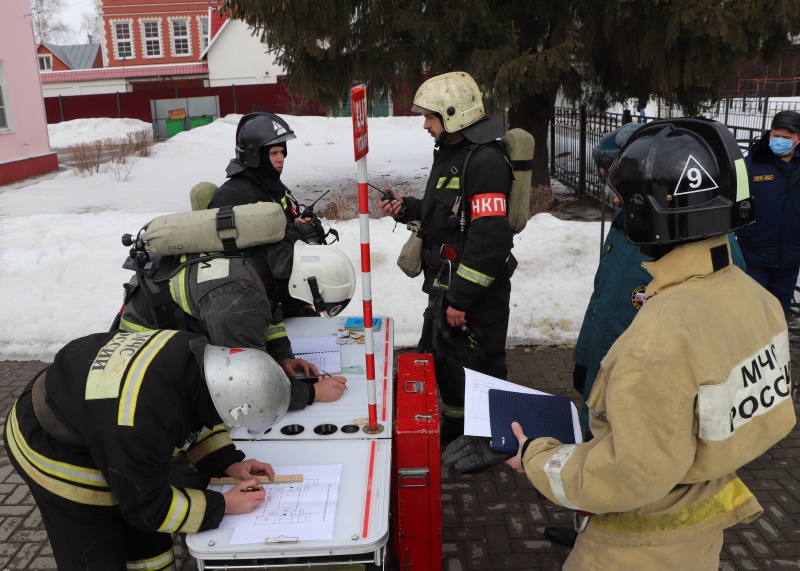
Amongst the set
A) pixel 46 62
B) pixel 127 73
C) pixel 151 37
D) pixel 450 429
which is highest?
pixel 151 37

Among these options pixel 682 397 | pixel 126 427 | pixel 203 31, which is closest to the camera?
pixel 682 397

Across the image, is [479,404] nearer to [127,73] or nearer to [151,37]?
Result: [127,73]

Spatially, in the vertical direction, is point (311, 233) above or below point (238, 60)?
below

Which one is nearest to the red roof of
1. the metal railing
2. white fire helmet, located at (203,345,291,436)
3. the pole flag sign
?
the metal railing

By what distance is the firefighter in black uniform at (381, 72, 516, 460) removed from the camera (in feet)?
12.7

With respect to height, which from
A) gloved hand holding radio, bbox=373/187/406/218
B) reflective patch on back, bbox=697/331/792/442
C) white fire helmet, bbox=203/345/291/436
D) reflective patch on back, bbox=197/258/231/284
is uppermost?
gloved hand holding radio, bbox=373/187/406/218

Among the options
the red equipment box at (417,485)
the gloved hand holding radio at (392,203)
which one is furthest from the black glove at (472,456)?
the gloved hand holding radio at (392,203)

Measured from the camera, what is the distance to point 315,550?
216 cm

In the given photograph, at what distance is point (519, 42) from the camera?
923cm

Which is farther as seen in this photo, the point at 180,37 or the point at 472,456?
the point at 180,37

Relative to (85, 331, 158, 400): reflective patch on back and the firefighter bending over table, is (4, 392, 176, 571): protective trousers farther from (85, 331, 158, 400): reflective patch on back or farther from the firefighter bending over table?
the firefighter bending over table

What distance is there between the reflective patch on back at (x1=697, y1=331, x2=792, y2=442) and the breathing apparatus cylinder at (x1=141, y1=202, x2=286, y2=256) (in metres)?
2.00

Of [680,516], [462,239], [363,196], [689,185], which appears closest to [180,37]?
[462,239]

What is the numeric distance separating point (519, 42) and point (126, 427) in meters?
8.43
